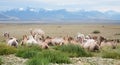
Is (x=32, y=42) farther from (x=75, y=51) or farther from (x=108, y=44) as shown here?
(x=108, y=44)

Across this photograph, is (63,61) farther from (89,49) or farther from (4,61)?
Answer: (89,49)

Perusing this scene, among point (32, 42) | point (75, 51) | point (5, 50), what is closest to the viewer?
point (5, 50)

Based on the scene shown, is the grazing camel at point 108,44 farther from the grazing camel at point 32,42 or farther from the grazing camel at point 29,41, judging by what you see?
the grazing camel at point 29,41

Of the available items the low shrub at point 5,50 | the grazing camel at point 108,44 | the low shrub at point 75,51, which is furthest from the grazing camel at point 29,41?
the grazing camel at point 108,44

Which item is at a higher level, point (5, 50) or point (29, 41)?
point (5, 50)

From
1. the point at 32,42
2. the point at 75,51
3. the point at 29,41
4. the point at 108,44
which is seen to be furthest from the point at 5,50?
the point at 108,44

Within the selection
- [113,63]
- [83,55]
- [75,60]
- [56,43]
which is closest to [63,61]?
[75,60]

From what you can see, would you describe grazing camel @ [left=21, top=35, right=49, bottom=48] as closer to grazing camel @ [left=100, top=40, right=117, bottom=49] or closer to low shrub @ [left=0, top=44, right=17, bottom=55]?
low shrub @ [left=0, top=44, right=17, bottom=55]

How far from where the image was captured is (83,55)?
18406 mm

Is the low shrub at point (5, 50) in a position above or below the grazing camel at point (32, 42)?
above

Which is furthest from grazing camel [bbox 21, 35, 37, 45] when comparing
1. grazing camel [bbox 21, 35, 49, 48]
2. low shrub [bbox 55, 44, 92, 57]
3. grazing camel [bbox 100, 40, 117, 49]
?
grazing camel [bbox 100, 40, 117, 49]

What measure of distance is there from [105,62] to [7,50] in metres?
5.30

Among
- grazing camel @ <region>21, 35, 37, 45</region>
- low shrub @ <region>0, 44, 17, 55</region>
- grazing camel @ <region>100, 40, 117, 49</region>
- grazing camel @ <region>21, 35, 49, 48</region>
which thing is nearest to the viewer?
low shrub @ <region>0, 44, 17, 55</region>

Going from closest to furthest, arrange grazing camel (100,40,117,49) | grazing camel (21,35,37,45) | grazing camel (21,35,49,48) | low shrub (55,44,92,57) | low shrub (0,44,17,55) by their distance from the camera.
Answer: low shrub (0,44,17,55) < low shrub (55,44,92,57) < grazing camel (21,35,49,48) < grazing camel (21,35,37,45) < grazing camel (100,40,117,49)
